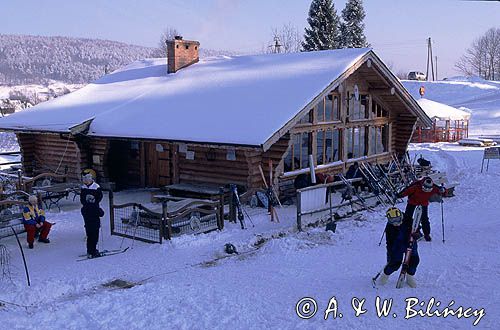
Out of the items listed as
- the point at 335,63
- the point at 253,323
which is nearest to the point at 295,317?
the point at 253,323

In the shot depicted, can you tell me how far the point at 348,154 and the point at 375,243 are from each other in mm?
8288

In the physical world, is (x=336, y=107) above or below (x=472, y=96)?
below

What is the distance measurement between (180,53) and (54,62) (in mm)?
169483

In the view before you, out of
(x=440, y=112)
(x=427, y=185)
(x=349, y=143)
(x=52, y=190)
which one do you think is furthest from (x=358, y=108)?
(x=440, y=112)

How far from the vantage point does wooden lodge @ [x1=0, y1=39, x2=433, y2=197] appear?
15711mm

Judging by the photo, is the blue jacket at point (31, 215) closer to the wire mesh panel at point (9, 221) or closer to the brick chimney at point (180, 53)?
the wire mesh panel at point (9, 221)

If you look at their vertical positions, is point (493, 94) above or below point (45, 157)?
above

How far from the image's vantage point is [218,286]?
29.5 feet

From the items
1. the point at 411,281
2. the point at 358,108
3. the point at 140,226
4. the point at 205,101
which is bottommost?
the point at 411,281

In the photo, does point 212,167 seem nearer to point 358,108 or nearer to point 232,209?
point 232,209

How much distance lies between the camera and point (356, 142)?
803 inches

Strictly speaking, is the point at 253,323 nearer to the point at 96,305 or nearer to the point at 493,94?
the point at 96,305

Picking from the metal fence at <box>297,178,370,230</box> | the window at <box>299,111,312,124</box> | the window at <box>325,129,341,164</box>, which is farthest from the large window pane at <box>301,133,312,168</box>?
the metal fence at <box>297,178,370,230</box>

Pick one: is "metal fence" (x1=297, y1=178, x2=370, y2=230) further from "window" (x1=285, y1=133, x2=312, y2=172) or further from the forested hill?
the forested hill
